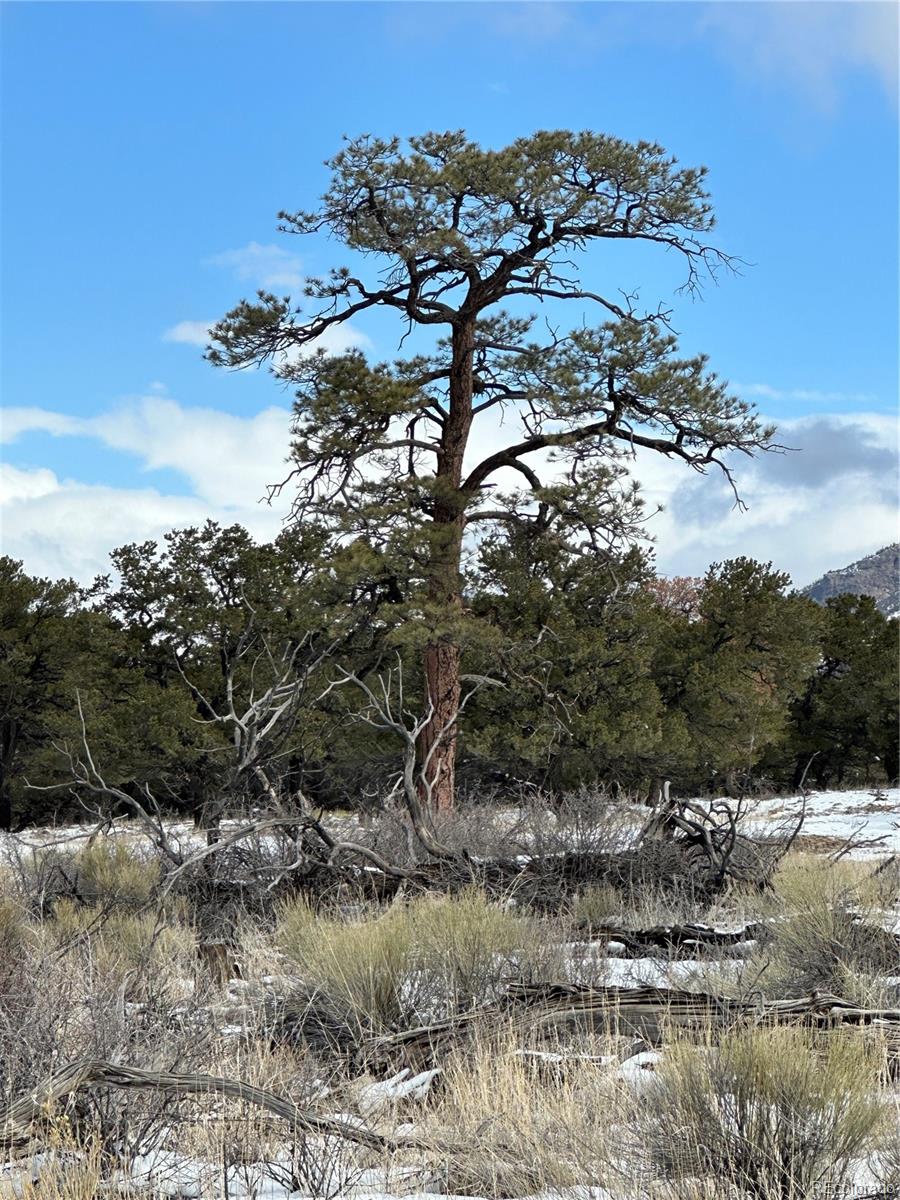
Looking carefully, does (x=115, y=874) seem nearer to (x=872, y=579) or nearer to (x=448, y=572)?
(x=448, y=572)

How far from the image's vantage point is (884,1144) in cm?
342

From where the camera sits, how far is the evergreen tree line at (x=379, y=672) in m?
19.3

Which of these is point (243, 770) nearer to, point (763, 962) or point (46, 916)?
point (46, 916)

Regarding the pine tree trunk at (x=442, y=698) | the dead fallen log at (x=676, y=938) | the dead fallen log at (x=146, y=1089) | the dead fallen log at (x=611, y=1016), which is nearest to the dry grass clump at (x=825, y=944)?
the dead fallen log at (x=676, y=938)

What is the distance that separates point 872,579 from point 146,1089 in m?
102

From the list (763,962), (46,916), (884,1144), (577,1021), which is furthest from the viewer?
(46,916)

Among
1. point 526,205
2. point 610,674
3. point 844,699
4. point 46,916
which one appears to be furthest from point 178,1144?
point 844,699

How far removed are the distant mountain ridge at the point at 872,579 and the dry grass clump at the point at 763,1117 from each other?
298 ft

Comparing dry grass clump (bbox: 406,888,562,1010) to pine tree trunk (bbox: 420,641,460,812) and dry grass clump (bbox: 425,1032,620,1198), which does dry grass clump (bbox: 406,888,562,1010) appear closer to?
dry grass clump (bbox: 425,1032,620,1198)

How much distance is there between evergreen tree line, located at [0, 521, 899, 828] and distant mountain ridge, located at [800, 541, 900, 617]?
71793 millimetres

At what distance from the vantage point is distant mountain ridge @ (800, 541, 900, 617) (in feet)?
302

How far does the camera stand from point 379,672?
2052cm

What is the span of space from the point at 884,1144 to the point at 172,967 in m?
3.89

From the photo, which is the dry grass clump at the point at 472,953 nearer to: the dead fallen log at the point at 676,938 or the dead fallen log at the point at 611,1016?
the dead fallen log at the point at 611,1016
